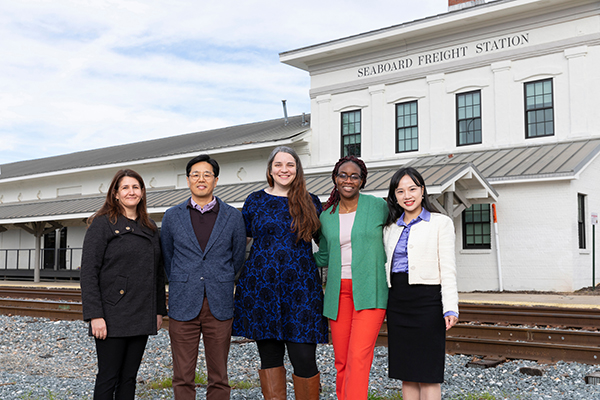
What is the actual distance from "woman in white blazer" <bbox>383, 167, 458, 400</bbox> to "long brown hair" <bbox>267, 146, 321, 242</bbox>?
55 centimetres

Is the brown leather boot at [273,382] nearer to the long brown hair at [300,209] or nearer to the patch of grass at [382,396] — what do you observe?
the long brown hair at [300,209]

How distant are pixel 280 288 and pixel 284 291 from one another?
0.12 feet

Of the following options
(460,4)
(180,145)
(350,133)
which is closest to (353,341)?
(350,133)

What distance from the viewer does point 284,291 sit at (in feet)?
13.5

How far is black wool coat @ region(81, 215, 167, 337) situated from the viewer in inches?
153

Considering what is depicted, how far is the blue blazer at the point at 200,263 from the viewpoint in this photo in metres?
4.09

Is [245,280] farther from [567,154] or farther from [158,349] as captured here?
[567,154]

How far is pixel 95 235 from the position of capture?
156 inches

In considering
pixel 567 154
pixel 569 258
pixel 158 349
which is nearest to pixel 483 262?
pixel 569 258

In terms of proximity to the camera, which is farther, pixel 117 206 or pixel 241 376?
pixel 241 376

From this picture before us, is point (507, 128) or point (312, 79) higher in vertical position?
point (312, 79)

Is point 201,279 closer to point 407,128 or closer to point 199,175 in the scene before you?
point 199,175

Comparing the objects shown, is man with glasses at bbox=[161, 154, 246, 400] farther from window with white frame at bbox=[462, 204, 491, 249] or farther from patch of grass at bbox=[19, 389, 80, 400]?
window with white frame at bbox=[462, 204, 491, 249]

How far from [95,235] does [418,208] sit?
220 cm
